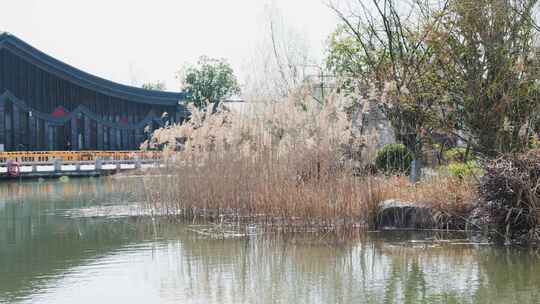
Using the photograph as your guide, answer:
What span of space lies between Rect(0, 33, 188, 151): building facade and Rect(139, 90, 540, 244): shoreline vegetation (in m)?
28.8

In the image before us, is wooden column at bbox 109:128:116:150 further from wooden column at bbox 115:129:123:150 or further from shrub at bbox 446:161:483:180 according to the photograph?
shrub at bbox 446:161:483:180

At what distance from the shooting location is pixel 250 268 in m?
10.9

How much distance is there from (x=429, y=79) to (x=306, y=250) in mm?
5363

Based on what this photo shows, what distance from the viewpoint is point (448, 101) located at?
599 inches

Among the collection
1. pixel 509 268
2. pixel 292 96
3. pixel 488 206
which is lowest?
pixel 509 268

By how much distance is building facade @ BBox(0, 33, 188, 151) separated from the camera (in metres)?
44.4

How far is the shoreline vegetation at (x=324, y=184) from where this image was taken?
37.4 feet

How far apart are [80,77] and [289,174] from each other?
35529 mm

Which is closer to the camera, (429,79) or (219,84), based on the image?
(429,79)

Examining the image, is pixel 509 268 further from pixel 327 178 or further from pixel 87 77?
pixel 87 77

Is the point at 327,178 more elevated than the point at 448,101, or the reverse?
the point at 448,101

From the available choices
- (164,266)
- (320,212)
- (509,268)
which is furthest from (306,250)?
(509,268)

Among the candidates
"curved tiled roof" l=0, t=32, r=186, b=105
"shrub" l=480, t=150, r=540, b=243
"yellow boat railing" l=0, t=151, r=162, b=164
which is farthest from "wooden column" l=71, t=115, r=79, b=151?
"shrub" l=480, t=150, r=540, b=243

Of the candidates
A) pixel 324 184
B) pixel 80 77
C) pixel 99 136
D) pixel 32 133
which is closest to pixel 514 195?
pixel 324 184
